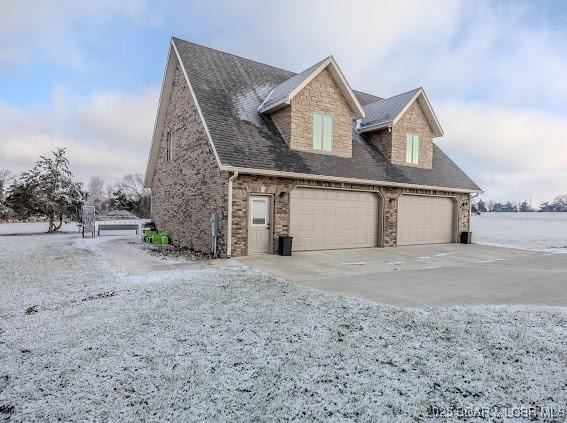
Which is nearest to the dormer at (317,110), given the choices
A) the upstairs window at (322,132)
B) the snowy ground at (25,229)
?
the upstairs window at (322,132)

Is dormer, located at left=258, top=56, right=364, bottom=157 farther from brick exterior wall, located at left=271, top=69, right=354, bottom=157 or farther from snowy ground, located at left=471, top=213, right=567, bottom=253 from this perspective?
snowy ground, located at left=471, top=213, right=567, bottom=253

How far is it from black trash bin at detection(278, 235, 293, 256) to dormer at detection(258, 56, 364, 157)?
11.4 ft

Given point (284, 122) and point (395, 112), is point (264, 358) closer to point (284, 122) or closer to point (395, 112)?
point (284, 122)

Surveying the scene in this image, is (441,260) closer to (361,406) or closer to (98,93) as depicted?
(361,406)

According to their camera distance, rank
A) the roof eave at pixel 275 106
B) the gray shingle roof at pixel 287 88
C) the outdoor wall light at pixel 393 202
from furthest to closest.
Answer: the outdoor wall light at pixel 393 202, the gray shingle roof at pixel 287 88, the roof eave at pixel 275 106

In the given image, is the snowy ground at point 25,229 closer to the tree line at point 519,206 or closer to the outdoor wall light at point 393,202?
the outdoor wall light at point 393,202

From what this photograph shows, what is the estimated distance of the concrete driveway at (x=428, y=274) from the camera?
6.19 meters

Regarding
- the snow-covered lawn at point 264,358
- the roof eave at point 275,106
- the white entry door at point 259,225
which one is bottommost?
the snow-covered lawn at point 264,358

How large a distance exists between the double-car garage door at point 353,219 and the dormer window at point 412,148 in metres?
1.86

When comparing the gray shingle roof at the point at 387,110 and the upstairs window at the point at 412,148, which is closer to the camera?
the gray shingle roof at the point at 387,110

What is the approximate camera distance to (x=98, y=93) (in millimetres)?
21188

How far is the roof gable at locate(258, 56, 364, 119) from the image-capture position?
12.2 meters

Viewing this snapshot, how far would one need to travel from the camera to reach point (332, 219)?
1291cm

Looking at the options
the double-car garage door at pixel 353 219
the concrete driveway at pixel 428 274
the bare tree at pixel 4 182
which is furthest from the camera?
the bare tree at pixel 4 182
